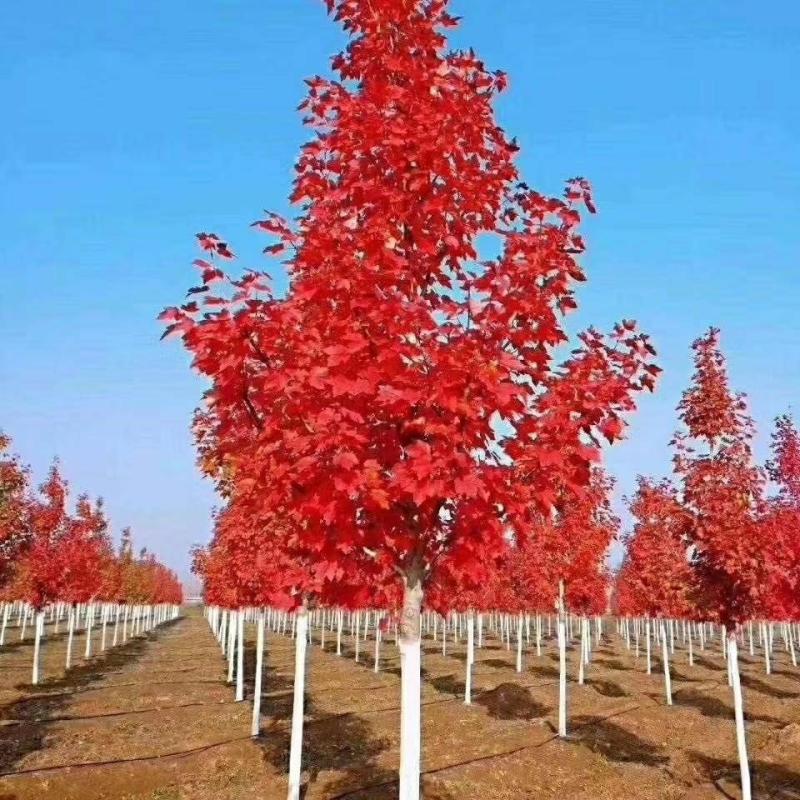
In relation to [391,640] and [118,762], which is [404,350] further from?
[391,640]

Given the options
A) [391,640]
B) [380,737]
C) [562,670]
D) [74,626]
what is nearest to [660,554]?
[562,670]

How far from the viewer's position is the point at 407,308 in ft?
16.7

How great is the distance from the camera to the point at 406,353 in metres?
5.14

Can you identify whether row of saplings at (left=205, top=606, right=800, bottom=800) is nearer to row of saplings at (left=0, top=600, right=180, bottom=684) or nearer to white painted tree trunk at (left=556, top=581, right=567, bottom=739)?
white painted tree trunk at (left=556, top=581, right=567, bottom=739)

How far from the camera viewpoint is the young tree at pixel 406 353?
499cm

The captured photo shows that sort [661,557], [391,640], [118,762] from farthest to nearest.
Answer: [391,640] < [661,557] < [118,762]

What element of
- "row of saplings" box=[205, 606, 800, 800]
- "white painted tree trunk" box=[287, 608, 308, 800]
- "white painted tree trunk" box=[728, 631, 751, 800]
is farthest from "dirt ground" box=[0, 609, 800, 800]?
"white painted tree trunk" box=[728, 631, 751, 800]

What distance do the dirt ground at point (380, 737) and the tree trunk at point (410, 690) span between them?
8751 millimetres

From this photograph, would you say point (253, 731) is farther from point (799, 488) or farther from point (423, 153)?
point (799, 488)

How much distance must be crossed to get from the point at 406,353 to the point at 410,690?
2691 mm

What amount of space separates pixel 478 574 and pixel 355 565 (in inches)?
38.1

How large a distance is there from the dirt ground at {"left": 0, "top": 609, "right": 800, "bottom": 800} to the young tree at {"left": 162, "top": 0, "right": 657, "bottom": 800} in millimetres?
9930

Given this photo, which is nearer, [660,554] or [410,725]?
[410,725]

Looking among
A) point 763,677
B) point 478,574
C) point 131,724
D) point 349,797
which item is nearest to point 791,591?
point 763,677
